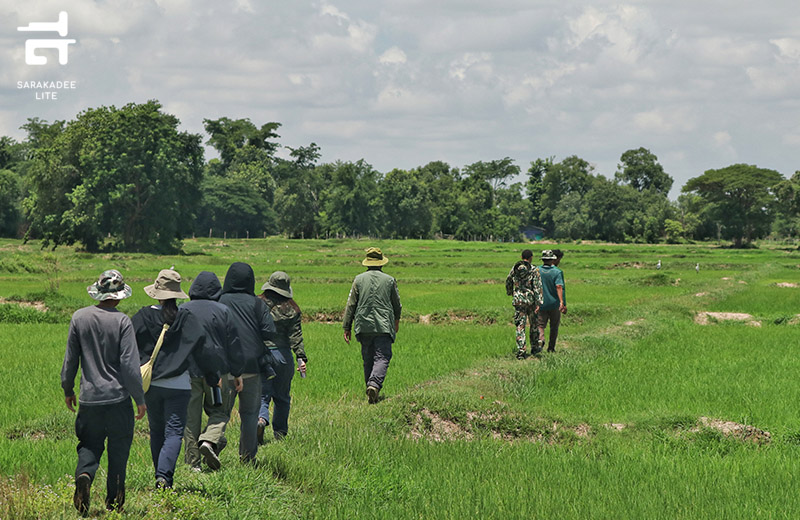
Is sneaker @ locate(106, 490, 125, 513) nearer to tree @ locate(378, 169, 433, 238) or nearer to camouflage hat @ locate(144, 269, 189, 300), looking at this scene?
camouflage hat @ locate(144, 269, 189, 300)

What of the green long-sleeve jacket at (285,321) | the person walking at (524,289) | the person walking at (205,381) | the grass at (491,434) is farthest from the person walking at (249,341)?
the person walking at (524,289)

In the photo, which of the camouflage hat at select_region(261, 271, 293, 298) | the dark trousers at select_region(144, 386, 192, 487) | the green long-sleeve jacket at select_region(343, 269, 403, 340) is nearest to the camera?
the dark trousers at select_region(144, 386, 192, 487)

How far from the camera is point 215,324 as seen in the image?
646 centimetres

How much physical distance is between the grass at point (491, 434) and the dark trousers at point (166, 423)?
24 centimetres

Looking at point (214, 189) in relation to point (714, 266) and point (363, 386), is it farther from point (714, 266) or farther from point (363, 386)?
point (363, 386)

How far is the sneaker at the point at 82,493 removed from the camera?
539 cm

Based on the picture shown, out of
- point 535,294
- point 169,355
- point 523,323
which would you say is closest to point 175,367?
point 169,355

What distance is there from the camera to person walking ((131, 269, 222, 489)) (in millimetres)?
6137

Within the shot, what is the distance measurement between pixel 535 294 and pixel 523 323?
711mm

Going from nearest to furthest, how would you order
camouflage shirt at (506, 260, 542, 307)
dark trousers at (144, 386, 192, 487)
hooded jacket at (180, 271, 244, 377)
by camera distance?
dark trousers at (144, 386, 192, 487) → hooded jacket at (180, 271, 244, 377) → camouflage shirt at (506, 260, 542, 307)

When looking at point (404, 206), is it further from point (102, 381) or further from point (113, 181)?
point (102, 381)

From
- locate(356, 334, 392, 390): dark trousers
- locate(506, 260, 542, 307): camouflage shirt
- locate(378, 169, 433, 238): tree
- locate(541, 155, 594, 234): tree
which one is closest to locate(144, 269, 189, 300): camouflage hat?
locate(356, 334, 392, 390): dark trousers

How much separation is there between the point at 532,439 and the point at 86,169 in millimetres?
62861

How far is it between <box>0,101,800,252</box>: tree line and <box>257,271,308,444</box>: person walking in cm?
5631
